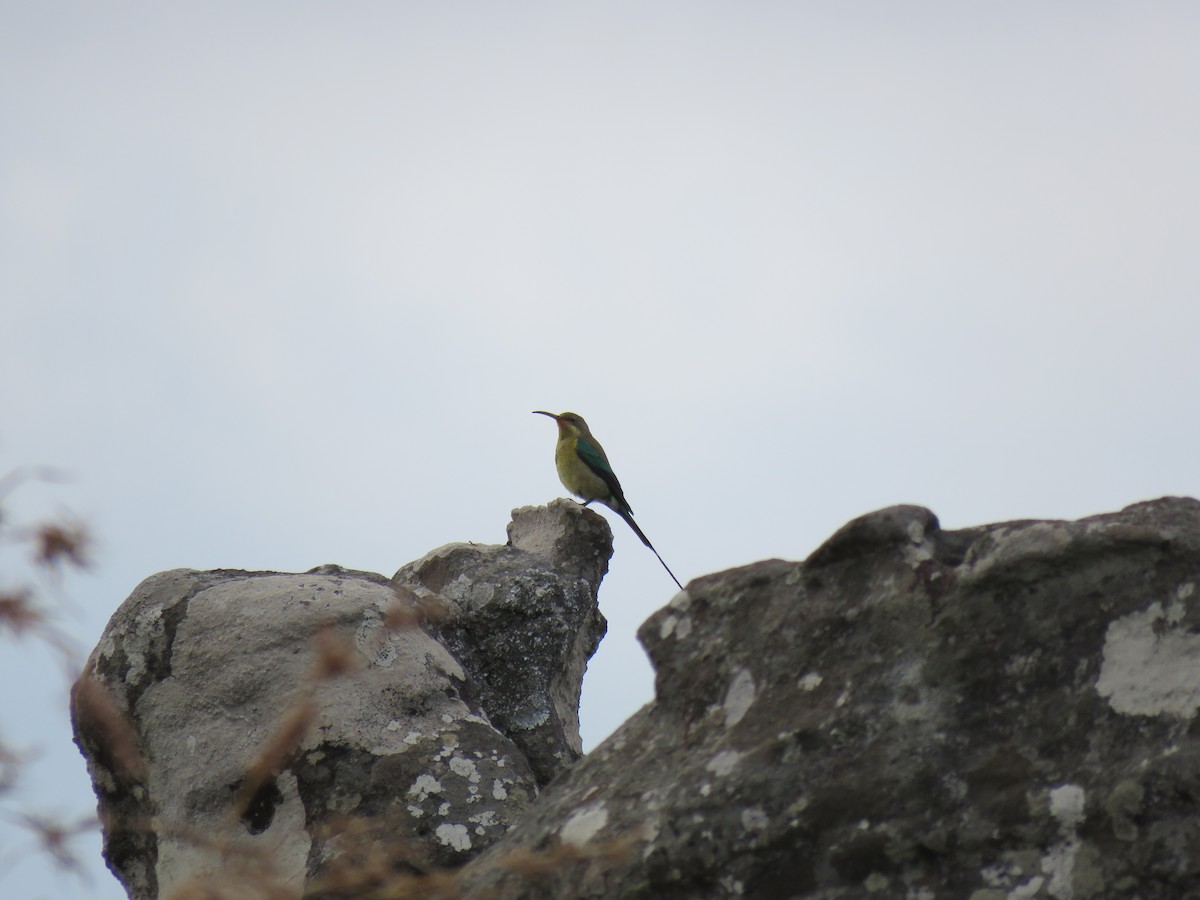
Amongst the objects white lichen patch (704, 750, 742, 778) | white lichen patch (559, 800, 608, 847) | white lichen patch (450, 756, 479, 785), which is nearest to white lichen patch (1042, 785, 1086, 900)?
white lichen patch (704, 750, 742, 778)

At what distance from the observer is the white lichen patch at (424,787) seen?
4805mm

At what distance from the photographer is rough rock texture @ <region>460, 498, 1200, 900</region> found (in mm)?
3033

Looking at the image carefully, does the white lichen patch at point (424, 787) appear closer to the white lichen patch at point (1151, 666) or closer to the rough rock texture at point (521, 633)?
the rough rock texture at point (521, 633)

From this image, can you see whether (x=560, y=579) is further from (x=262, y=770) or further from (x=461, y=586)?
(x=262, y=770)

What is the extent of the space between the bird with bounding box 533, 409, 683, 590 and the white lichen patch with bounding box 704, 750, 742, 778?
323 inches

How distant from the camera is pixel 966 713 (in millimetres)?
3256

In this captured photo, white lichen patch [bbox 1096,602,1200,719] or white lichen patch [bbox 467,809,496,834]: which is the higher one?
white lichen patch [bbox 467,809,496,834]

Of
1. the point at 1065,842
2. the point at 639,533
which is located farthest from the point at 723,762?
the point at 639,533

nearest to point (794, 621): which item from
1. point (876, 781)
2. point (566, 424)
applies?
point (876, 781)

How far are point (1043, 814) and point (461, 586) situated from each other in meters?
3.80

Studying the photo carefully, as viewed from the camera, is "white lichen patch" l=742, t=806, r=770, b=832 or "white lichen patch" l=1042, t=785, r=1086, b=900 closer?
"white lichen patch" l=1042, t=785, r=1086, b=900

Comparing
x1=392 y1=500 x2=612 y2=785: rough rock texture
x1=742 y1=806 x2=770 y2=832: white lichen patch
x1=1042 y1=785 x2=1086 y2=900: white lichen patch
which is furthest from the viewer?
x1=392 y1=500 x2=612 y2=785: rough rock texture

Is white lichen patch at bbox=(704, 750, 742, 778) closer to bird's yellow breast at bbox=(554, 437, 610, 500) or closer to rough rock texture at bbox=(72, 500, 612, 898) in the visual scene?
rough rock texture at bbox=(72, 500, 612, 898)

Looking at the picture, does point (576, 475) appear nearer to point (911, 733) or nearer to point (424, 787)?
point (424, 787)
